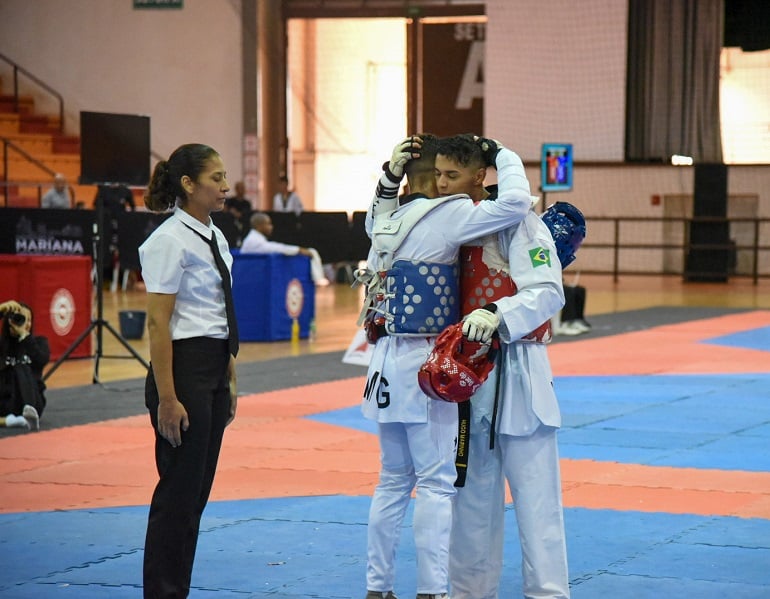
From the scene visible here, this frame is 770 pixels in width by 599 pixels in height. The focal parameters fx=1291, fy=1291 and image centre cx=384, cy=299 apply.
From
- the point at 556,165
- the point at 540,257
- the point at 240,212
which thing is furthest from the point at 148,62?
the point at 540,257

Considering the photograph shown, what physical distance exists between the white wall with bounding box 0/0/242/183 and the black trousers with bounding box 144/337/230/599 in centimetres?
2520

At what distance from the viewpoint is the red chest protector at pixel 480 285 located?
4.43 m

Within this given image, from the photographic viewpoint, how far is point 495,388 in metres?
4.40

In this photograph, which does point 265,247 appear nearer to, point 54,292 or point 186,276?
Answer: point 54,292

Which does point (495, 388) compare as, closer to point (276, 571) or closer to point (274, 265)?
point (276, 571)

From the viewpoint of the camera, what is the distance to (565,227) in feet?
15.1

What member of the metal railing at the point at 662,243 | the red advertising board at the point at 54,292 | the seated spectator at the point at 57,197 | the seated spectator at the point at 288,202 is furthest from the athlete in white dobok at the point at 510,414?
the metal railing at the point at 662,243

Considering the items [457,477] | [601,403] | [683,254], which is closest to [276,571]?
[457,477]

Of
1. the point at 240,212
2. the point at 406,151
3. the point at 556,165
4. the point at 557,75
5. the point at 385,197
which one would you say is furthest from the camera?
the point at 557,75

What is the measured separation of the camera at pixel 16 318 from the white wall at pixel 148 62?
20.7 metres

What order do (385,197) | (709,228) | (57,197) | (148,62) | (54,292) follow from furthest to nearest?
(148,62)
(709,228)
(57,197)
(54,292)
(385,197)

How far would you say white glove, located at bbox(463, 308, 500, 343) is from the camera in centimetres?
414

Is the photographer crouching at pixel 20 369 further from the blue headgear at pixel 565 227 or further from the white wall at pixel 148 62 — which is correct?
the white wall at pixel 148 62

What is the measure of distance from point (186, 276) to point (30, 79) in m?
26.9
